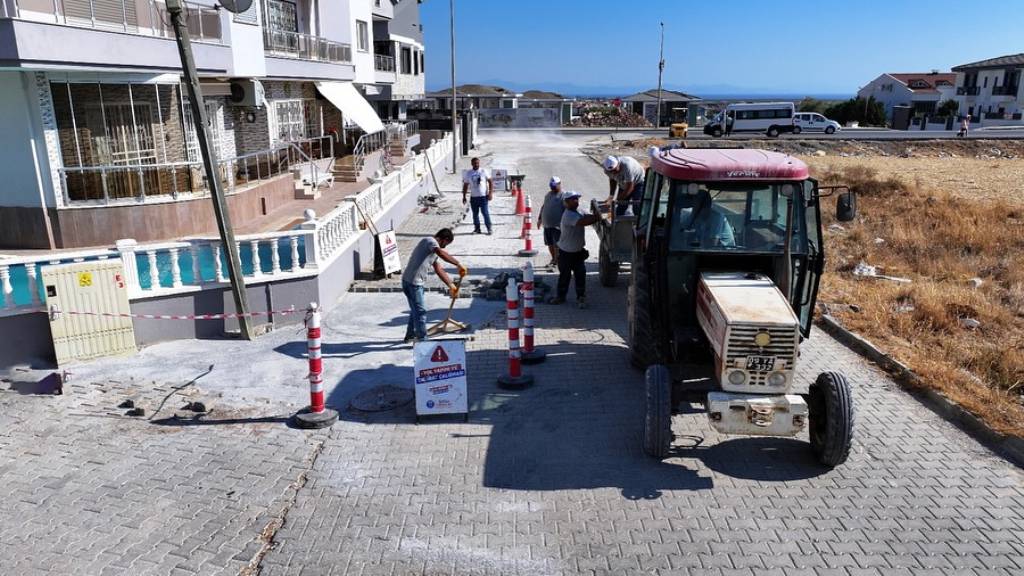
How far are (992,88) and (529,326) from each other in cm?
8395

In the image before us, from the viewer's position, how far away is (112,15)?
1242 centimetres

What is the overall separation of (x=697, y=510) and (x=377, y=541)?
249 cm

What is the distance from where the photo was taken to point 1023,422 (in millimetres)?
7074

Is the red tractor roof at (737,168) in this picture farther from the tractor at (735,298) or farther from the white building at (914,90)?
the white building at (914,90)

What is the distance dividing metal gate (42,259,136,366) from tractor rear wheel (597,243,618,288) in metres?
7.12

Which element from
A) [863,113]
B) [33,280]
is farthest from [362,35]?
[863,113]

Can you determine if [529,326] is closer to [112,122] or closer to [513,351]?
[513,351]

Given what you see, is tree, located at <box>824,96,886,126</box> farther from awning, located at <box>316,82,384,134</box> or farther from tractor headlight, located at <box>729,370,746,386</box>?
tractor headlight, located at <box>729,370,746,386</box>

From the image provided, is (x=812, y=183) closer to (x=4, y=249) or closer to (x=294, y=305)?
(x=294, y=305)

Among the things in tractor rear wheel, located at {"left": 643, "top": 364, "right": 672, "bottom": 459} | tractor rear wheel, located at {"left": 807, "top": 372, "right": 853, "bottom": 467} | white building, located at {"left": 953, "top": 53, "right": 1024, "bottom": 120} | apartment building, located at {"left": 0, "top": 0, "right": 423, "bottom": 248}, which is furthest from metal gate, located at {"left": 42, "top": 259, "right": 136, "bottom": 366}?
white building, located at {"left": 953, "top": 53, "right": 1024, "bottom": 120}

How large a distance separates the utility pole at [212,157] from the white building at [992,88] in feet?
257

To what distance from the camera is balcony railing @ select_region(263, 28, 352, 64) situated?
19719mm

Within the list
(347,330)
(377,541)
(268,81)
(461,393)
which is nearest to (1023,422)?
(461,393)

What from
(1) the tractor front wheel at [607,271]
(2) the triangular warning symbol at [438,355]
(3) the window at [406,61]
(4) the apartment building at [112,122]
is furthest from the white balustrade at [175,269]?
(3) the window at [406,61]
